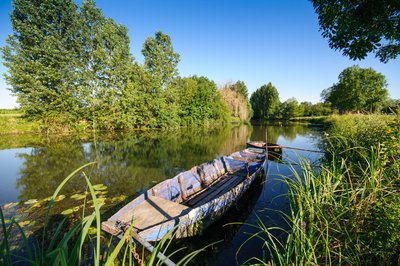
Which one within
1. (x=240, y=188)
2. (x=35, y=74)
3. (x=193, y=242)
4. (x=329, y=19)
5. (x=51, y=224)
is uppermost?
(x=35, y=74)

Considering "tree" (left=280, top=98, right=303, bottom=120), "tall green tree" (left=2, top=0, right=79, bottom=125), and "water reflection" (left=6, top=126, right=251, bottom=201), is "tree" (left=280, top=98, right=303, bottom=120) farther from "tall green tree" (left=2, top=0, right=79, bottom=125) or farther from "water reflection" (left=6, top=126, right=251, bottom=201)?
"tall green tree" (left=2, top=0, right=79, bottom=125)

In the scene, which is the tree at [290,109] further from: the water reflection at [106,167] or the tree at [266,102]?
the water reflection at [106,167]

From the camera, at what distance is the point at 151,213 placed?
420 cm

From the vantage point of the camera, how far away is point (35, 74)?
62.7ft

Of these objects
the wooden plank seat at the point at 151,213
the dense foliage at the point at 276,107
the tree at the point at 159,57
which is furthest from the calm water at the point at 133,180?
the dense foliage at the point at 276,107

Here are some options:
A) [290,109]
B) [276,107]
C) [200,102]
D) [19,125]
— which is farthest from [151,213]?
[276,107]

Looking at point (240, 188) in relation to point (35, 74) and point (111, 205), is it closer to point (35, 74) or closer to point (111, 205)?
point (111, 205)

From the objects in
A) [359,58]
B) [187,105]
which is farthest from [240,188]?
[187,105]

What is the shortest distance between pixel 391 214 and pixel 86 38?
27649 millimetres

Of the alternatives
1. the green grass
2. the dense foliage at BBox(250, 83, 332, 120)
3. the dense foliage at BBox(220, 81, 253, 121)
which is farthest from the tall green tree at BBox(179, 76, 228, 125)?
the dense foliage at BBox(250, 83, 332, 120)

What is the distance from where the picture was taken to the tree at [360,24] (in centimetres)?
432

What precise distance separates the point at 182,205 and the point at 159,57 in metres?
27.1

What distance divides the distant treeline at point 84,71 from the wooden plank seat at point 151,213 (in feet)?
71.3

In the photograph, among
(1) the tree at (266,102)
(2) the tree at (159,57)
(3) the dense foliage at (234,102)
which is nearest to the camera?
(2) the tree at (159,57)
